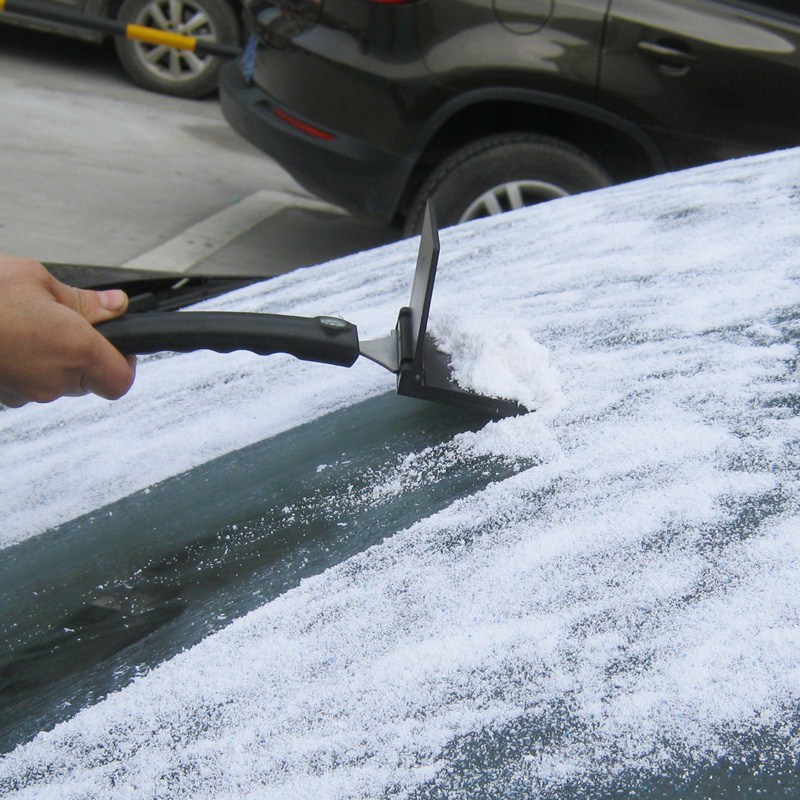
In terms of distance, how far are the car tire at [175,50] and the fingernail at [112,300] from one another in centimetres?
531

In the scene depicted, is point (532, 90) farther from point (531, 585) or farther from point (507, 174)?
point (531, 585)

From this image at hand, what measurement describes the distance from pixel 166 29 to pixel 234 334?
570 cm

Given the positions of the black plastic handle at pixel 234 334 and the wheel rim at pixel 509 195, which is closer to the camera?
the black plastic handle at pixel 234 334

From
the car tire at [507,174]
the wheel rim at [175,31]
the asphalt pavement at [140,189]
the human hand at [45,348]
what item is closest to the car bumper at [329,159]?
the car tire at [507,174]

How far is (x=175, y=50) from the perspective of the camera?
6285 mm

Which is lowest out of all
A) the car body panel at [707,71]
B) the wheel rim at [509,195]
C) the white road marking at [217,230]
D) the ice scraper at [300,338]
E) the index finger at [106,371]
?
the white road marking at [217,230]

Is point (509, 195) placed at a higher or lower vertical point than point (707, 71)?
lower

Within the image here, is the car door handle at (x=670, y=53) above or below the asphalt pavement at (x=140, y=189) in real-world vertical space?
above

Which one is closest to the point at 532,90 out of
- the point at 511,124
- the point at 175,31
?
the point at 511,124

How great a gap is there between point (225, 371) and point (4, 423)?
338 millimetres

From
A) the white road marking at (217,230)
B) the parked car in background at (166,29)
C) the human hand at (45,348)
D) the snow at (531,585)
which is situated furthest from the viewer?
the parked car in background at (166,29)

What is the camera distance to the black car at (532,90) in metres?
3.42

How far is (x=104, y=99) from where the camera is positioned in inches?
247

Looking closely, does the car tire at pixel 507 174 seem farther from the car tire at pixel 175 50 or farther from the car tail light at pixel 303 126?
the car tire at pixel 175 50
